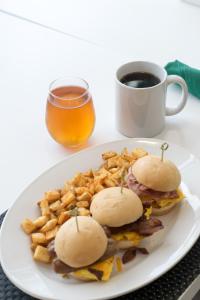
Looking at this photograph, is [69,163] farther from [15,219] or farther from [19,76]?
[19,76]

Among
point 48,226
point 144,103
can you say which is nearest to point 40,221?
point 48,226

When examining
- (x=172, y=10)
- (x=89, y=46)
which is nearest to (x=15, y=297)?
(x=89, y=46)

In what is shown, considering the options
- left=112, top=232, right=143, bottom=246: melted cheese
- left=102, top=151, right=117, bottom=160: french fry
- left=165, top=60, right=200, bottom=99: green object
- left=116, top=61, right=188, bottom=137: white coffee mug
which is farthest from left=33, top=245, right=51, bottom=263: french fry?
left=165, top=60, right=200, bottom=99: green object

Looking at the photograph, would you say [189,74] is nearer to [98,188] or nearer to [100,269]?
[98,188]

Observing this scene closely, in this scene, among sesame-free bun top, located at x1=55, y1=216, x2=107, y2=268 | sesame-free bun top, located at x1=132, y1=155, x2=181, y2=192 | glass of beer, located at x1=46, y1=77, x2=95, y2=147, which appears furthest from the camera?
glass of beer, located at x1=46, y1=77, x2=95, y2=147

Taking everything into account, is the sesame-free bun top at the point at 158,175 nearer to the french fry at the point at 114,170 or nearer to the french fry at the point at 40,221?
the french fry at the point at 114,170

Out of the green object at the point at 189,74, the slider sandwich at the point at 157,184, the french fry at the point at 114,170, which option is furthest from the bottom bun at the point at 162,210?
the green object at the point at 189,74

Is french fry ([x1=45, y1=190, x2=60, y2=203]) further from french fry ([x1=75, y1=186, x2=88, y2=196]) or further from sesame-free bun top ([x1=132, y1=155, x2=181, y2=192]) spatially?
sesame-free bun top ([x1=132, y1=155, x2=181, y2=192])
